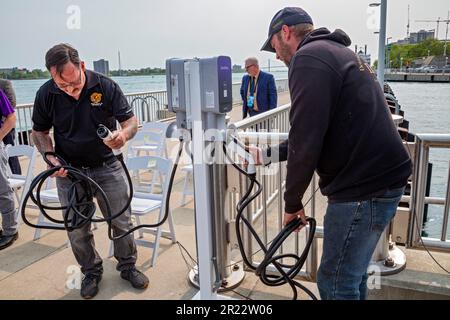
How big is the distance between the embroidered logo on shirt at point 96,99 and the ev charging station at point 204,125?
648 millimetres

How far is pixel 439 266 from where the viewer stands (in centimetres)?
285

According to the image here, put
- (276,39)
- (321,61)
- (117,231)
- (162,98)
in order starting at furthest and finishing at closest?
(162,98) → (117,231) → (276,39) → (321,61)

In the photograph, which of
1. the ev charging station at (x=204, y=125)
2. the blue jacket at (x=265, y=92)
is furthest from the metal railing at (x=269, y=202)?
the ev charging station at (x=204, y=125)

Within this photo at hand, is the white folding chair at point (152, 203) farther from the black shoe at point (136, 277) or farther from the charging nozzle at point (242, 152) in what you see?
the charging nozzle at point (242, 152)

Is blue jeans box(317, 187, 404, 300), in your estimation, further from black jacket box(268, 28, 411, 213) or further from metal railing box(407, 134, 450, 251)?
metal railing box(407, 134, 450, 251)

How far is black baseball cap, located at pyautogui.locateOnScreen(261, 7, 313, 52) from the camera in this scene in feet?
5.67

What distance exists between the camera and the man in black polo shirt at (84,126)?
7.82 ft

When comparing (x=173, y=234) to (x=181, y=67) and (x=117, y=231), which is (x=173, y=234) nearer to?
(x=117, y=231)

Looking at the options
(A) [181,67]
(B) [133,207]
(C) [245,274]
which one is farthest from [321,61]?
(B) [133,207]

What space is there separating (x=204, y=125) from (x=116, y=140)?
0.58 metres

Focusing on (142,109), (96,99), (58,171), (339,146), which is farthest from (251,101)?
(142,109)

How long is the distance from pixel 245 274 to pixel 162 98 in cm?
806

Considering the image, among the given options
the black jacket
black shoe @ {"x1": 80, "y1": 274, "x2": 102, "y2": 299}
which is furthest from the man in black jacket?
black shoe @ {"x1": 80, "y1": 274, "x2": 102, "y2": 299}

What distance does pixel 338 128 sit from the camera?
1594 millimetres
